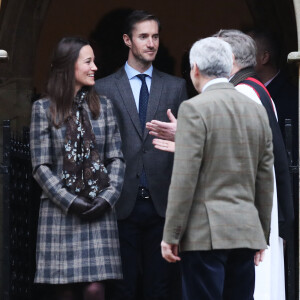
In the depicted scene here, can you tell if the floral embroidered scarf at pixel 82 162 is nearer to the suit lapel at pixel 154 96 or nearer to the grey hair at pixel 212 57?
the suit lapel at pixel 154 96

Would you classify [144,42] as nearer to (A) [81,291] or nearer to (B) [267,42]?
(B) [267,42]

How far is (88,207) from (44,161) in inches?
14.7

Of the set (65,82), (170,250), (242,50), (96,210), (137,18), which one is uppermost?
(137,18)

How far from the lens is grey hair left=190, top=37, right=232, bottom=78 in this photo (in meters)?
5.45

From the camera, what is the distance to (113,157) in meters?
6.46

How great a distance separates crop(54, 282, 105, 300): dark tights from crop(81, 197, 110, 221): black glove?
395 mm

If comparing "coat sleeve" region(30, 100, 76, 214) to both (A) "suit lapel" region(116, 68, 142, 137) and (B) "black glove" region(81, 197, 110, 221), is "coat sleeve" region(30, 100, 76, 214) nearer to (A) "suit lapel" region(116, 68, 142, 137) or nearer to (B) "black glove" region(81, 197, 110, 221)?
(B) "black glove" region(81, 197, 110, 221)

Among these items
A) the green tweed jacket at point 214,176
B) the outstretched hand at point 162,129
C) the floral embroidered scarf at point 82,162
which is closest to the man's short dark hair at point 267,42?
the outstretched hand at point 162,129

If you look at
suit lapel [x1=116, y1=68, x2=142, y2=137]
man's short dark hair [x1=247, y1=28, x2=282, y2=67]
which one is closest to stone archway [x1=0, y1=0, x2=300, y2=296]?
man's short dark hair [x1=247, y1=28, x2=282, y2=67]

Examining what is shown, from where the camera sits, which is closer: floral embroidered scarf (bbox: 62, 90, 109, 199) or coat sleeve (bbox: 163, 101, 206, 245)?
coat sleeve (bbox: 163, 101, 206, 245)

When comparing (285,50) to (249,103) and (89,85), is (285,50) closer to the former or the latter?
(89,85)

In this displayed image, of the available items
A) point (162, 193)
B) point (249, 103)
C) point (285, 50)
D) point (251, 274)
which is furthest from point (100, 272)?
point (285, 50)

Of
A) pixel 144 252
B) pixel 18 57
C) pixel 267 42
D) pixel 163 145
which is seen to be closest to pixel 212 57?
pixel 163 145

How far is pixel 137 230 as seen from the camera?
6727 mm
